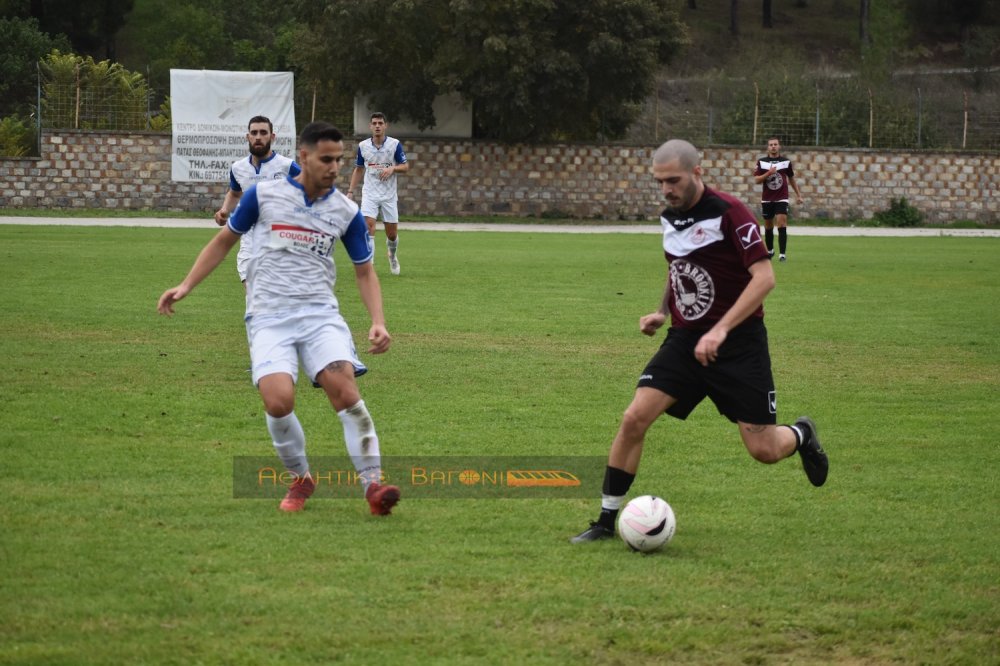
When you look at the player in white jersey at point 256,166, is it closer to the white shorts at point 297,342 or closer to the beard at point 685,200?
the white shorts at point 297,342

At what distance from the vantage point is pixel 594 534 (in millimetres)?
6336

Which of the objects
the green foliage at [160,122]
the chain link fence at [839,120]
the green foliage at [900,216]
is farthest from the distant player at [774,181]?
the green foliage at [160,122]

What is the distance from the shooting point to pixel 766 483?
25.1 ft

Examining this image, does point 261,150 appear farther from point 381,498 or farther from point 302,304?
point 381,498

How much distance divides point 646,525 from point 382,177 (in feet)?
49.2

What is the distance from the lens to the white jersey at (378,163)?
21.0 meters

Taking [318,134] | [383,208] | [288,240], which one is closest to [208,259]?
[288,240]

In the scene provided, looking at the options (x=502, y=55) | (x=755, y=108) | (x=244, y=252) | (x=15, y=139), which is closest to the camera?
(x=244, y=252)

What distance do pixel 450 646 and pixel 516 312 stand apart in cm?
1111

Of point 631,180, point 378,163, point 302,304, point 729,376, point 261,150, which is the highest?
point 631,180

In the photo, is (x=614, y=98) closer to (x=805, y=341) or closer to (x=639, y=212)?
(x=639, y=212)

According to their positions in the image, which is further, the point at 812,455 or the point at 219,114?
the point at 219,114

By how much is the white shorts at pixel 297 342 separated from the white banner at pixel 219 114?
100.0ft

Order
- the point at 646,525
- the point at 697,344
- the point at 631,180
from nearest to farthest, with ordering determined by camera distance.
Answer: the point at 646,525 → the point at 697,344 → the point at 631,180
